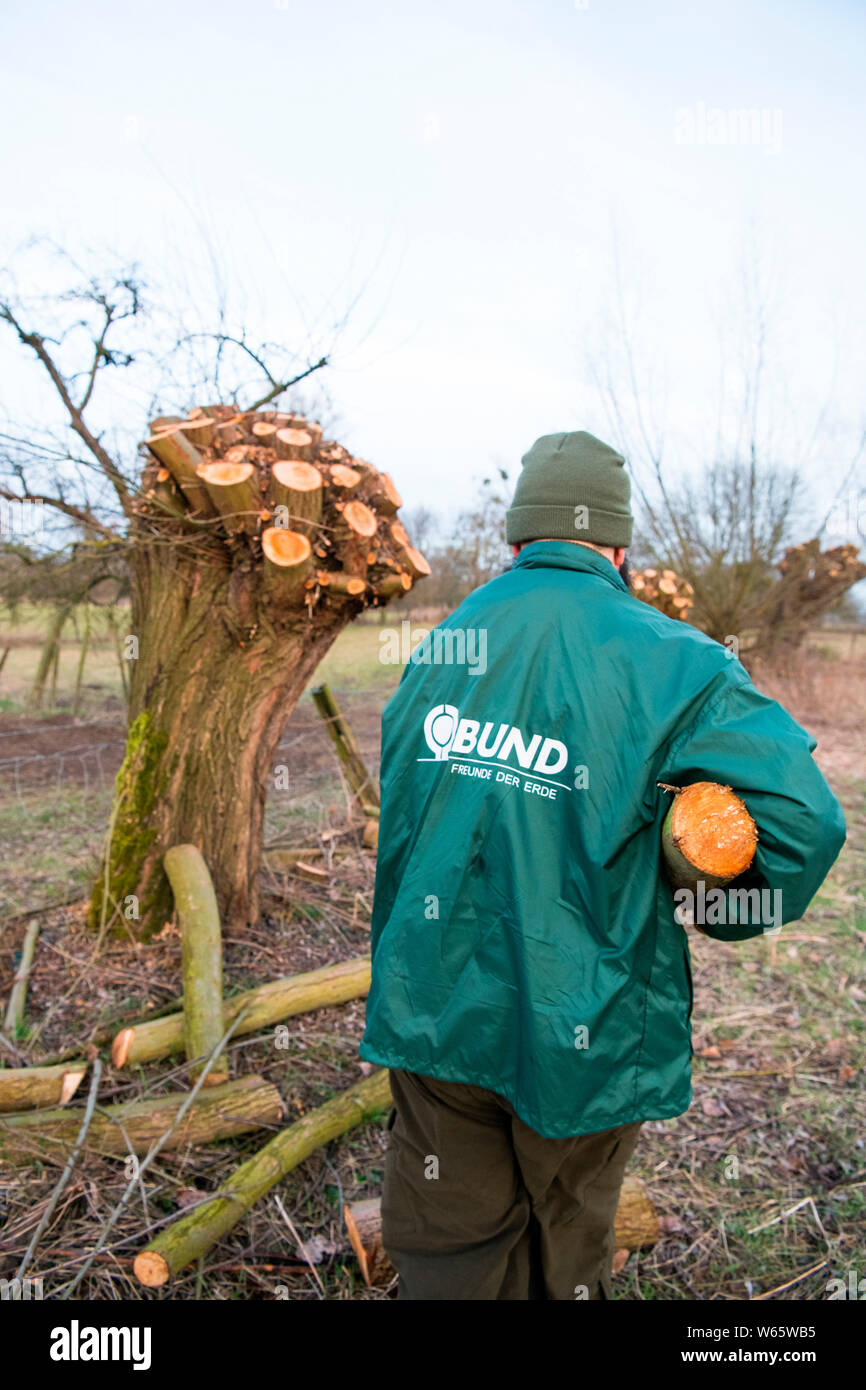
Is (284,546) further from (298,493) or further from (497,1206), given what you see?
(497,1206)

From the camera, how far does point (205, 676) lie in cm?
377

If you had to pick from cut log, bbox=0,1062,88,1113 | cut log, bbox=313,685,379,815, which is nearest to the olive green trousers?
cut log, bbox=0,1062,88,1113

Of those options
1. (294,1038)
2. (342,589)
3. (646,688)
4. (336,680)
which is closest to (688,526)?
(336,680)

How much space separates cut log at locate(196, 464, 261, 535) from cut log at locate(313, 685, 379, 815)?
7.67 ft

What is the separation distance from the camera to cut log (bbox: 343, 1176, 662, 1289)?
90.7 inches

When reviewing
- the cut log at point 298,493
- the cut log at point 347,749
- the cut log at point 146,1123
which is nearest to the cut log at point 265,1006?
the cut log at point 146,1123

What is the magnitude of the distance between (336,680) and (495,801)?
553 inches

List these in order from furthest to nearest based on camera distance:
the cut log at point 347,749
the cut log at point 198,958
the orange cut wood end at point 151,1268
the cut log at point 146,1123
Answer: the cut log at point 347,749, the cut log at point 198,958, the cut log at point 146,1123, the orange cut wood end at point 151,1268

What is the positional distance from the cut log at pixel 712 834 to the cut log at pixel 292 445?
2753mm

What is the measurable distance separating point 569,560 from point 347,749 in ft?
14.0

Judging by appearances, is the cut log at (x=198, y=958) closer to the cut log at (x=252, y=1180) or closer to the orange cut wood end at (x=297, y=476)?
the cut log at (x=252, y=1180)

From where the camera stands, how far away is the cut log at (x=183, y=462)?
11.3ft

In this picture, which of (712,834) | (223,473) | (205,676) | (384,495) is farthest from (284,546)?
(712,834)

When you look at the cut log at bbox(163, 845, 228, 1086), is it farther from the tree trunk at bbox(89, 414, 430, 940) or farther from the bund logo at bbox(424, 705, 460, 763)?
the bund logo at bbox(424, 705, 460, 763)
